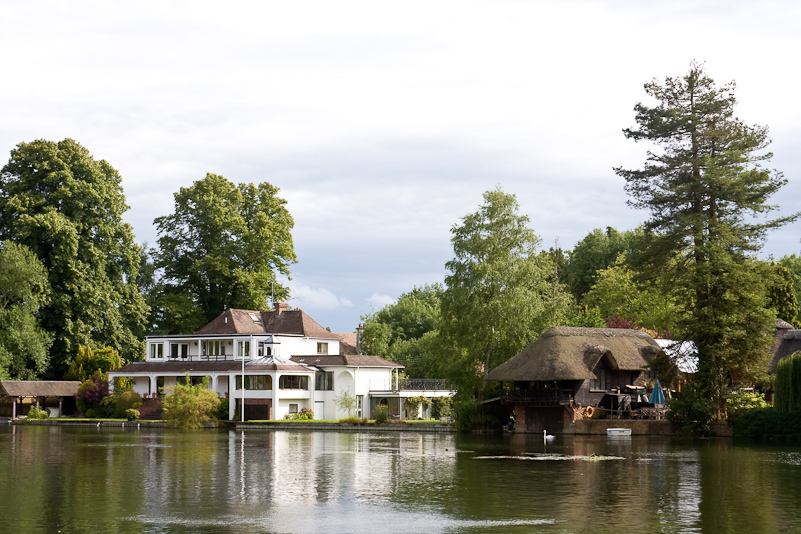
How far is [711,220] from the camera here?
52062mm

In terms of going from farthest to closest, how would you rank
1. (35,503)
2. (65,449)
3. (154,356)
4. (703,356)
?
1. (154,356)
2. (703,356)
3. (65,449)
4. (35,503)

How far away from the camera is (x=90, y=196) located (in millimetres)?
80688

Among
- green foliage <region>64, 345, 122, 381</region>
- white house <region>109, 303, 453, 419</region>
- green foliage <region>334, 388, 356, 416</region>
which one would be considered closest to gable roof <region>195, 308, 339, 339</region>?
white house <region>109, 303, 453, 419</region>

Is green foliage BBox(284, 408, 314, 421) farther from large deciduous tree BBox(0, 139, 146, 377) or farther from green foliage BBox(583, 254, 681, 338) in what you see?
green foliage BBox(583, 254, 681, 338)

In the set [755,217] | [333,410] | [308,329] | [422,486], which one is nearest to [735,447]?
[755,217]

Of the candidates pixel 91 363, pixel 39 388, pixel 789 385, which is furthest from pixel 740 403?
pixel 39 388

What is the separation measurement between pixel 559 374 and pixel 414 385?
23.2m

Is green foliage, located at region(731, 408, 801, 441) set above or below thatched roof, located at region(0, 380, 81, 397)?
below

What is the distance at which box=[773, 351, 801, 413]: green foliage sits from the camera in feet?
156

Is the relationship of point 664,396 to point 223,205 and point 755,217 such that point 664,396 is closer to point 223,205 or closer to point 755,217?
point 755,217

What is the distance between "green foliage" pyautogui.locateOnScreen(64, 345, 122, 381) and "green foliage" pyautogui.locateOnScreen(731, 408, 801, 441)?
169 feet

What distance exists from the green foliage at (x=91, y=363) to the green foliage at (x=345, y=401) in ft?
65.0

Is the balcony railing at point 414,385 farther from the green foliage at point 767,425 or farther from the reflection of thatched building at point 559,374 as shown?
the green foliage at point 767,425

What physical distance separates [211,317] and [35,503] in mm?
68130
